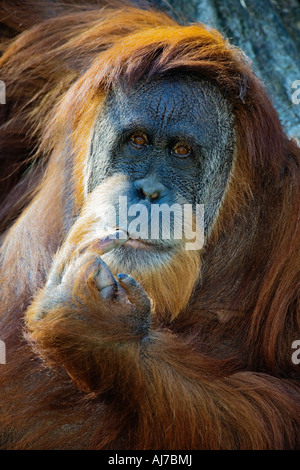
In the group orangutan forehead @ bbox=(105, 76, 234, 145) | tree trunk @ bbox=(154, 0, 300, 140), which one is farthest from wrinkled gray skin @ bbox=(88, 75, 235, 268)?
tree trunk @ bbox=(154, 0, 300, 140)

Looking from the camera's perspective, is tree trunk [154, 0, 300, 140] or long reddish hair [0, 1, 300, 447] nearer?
long reddish hair [0, 1, 300, 447]

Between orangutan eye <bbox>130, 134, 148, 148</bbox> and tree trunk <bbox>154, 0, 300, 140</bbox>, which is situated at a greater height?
tree trunk <bbox>154, 0, 300, 140</bbox>

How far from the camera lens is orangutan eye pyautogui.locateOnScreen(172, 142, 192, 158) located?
8.15 feet

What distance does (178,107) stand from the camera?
2479 millimetres

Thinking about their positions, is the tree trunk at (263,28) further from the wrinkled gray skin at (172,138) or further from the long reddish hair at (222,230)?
the wrinkled gray skin at (172,138)

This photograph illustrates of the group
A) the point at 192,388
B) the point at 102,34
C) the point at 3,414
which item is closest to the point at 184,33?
the point at 102,34

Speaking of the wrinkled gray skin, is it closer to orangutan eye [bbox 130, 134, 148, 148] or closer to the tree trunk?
orangutan eye [bbox 130, 134, 148, 148]

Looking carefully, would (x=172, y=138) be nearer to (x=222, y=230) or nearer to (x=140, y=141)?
(x=140, y=141)

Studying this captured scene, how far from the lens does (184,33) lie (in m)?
2.60

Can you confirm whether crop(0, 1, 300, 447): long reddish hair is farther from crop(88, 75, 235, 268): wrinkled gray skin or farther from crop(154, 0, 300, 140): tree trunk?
crop(154, 0, 300, 140): tree trunk

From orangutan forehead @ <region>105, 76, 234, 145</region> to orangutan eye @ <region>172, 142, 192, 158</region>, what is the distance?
0.15 feet

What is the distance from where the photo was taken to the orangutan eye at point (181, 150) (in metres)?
2.48

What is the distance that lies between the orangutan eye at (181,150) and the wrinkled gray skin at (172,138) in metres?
0.01

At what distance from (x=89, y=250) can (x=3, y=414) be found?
685 mm
